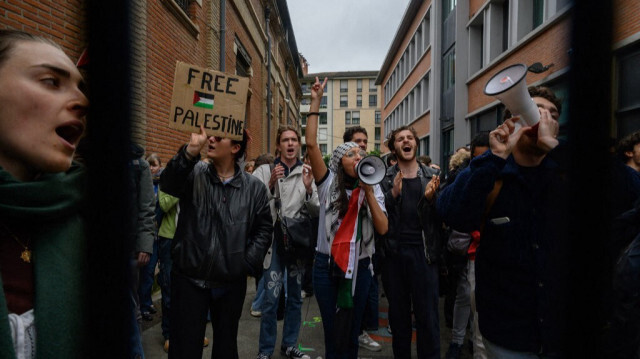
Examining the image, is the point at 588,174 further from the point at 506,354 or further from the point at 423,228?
the point at 423,228

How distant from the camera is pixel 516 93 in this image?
122 centimetres

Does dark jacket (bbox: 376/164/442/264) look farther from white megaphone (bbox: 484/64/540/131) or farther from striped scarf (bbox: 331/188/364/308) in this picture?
white megaphone (bbox: 484/64/540/131)

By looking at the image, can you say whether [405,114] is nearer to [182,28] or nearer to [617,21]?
[182,28]

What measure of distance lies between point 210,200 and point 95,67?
193 cm

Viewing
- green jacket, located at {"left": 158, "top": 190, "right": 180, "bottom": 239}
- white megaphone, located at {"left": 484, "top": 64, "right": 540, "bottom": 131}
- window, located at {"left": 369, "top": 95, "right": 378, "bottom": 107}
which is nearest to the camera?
white megaphone, located at {"left": 484, "top": 64, "right": 540, "bottom": 131}

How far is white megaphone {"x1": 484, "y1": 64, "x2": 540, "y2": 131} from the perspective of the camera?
1.21 metres

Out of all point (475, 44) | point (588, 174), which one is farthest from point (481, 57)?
point (588, 174)

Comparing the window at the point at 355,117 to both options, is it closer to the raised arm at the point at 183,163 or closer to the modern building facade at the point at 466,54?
the modern building facade at the point at 466,54

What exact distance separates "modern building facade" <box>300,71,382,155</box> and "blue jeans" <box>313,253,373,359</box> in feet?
171

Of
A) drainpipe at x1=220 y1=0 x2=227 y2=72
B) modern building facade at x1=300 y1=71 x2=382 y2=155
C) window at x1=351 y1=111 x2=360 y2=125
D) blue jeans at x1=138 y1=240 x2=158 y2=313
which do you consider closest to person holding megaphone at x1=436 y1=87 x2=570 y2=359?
blue jeans at x1=138 y1=240 x2=158 y2=313

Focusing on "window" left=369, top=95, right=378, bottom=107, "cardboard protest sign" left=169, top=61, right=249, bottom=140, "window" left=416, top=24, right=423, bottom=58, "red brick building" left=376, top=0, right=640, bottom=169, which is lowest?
"cardboard protest sign" left=169, top=61, right=249, bottom=140

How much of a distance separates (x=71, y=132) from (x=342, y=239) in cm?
202

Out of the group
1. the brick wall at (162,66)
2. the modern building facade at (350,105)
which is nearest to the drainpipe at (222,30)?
the brick wall at (162,66)

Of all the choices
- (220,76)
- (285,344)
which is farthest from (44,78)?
(285,344)
